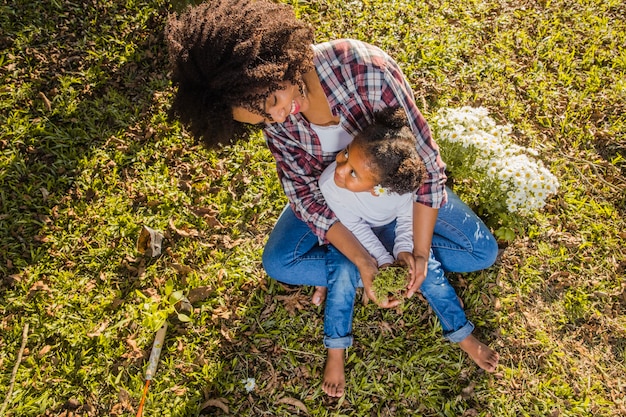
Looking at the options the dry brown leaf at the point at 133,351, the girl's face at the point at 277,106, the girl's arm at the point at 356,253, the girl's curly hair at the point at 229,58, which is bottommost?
the dry brown leaf at the point at 133,351

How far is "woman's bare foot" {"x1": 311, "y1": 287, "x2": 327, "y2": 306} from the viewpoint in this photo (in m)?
3.68

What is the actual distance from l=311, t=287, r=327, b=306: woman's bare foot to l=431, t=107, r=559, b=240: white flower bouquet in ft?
4.43

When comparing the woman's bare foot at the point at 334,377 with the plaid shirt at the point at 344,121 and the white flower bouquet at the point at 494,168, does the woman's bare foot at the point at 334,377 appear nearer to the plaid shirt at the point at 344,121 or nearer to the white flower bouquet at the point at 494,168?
the plaid shirt at the point at 344,121

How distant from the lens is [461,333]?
10.9 ft

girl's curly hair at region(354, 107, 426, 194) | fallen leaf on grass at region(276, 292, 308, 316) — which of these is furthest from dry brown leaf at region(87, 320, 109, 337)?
girl's curly hair at region(354, 107, 426, 194)

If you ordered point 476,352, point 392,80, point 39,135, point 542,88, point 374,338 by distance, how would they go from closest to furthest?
1. point 392,80
2. point 476,352
3. point 374,338
4. point 39,135
5. point 542,88

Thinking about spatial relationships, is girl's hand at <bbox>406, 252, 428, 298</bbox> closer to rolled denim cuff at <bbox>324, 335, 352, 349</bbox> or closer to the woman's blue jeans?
the woman's blue jeans

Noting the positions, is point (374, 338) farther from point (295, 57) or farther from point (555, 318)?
point (295, 57)

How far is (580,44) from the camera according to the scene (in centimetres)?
477

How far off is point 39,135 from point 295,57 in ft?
9.57

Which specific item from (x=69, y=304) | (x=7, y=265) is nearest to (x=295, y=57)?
(x=69, y=304)

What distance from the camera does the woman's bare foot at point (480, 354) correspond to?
3393 mm

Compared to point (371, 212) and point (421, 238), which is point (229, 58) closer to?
point (371, 212)

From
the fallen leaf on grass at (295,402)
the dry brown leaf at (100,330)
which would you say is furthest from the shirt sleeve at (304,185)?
the dry brown leaf at (100,330)
